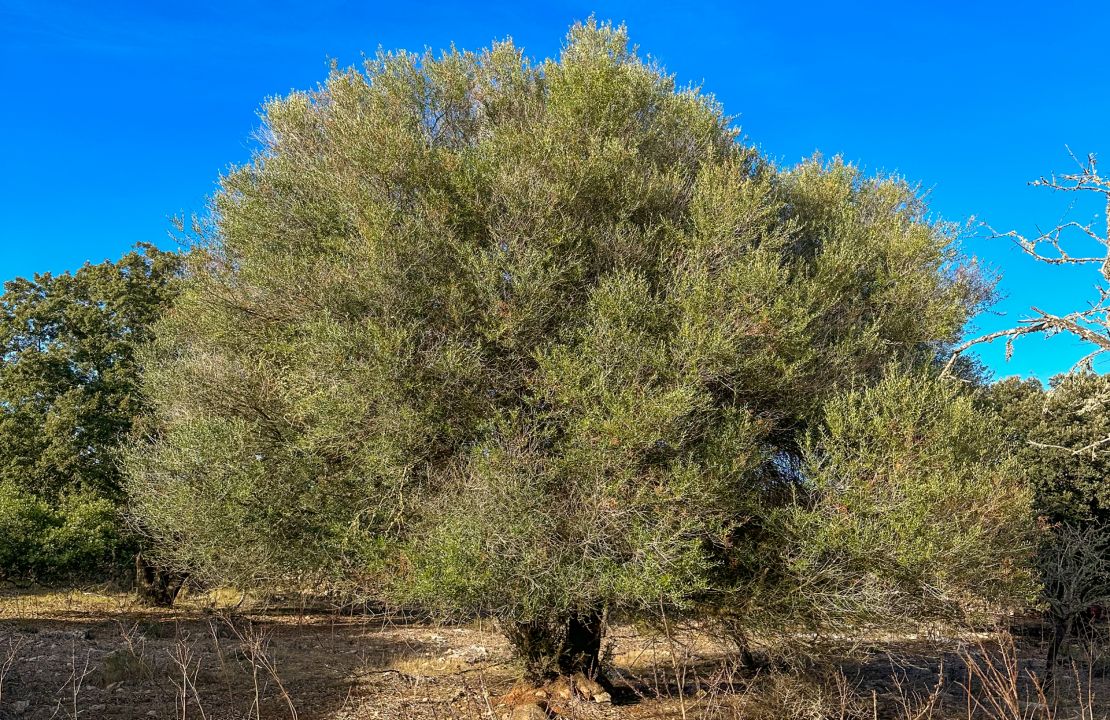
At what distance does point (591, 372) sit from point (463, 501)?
6.46 ft

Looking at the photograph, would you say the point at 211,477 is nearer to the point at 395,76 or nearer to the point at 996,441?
the point at 395,76

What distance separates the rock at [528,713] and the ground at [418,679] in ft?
0.09

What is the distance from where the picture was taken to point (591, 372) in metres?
8.16

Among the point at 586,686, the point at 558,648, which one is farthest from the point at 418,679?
the point at 586,686

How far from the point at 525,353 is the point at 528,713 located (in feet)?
14.9

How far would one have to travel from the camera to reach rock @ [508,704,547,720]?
31.1 feet

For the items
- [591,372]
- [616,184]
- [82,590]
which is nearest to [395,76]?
[616,184]

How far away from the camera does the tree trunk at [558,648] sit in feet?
33.8

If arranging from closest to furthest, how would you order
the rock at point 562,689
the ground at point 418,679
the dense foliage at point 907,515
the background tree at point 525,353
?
the dense foliage at point 907,515, the background tree at point 525,353, the ground at point 418,679, the rock at point 562,689

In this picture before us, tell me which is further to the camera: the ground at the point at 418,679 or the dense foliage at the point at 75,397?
the dense foliage at the point at 75,397

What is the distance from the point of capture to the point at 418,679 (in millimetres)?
9711

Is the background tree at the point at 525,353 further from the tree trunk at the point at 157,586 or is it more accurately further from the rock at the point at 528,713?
the tree trunk at the point at 157,586

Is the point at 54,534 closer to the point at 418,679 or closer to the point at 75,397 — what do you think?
the point at 75,397

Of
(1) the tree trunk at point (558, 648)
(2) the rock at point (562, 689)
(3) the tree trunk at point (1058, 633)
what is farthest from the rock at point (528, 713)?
(3) the tree trunk at point (1058, 633)
